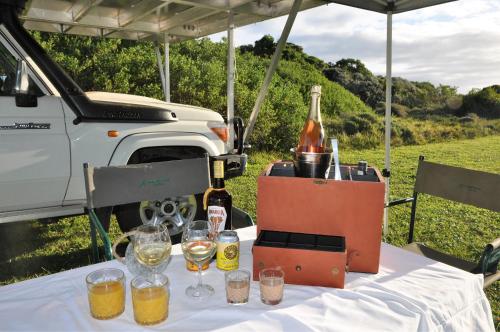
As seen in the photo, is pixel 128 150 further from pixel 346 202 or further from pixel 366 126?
pixel 366 126

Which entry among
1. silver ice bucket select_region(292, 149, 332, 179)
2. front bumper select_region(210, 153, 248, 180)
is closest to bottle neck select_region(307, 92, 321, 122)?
silver ice bucket select_region(292, 149, 332, 179)

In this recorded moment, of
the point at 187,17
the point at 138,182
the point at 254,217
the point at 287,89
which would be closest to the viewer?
the point at 138,182

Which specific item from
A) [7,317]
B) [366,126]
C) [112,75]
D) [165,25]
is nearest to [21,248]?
[7,317]

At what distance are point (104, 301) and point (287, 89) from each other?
9.90 meters

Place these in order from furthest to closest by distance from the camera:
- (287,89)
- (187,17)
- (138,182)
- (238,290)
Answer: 1. (287,89)
2. (187,17)
3. (138,182)
4. (238,290)

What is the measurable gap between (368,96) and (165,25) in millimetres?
9674

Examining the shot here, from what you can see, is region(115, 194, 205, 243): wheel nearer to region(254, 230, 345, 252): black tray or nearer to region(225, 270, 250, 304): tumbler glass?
region(254, 230, 345, 252): black tray

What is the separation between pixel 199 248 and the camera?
124cm

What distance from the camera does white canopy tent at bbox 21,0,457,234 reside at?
3580mm

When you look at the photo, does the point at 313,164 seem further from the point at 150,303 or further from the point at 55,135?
the point at 55,135

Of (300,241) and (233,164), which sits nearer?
(300,241)

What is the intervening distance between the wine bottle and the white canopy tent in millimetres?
2452

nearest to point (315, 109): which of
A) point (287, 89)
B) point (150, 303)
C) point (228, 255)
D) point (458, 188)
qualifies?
point (228, 255)

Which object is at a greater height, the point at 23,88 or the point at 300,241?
the point at 23,88
